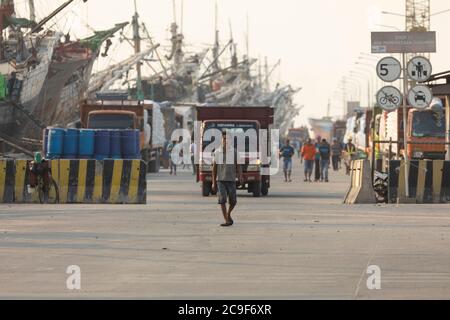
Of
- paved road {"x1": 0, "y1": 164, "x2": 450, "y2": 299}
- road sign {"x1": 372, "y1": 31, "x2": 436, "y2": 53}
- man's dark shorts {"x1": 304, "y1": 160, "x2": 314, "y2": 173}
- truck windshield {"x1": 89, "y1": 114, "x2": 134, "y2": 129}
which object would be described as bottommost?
paved road {"x1": 0, "y1": 164, "x2": 450, "y2": 299}

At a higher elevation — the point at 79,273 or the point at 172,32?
the point at 172,32

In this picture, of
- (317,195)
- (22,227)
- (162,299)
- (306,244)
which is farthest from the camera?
(317,195)

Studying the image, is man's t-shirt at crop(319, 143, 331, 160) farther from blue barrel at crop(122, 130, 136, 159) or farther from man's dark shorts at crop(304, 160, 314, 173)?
blue barrel at crop(122, 130, 136, 159)

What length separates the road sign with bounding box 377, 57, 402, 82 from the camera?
31.4 metres

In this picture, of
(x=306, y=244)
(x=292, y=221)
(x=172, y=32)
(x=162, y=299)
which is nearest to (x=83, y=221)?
(x=292, y=221)

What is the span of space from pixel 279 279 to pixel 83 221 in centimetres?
1045

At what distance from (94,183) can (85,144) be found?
3488mm

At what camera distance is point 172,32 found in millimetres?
155625

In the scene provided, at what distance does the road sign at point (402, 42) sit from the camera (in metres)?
33.1

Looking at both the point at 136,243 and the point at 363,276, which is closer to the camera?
the point at 363,276

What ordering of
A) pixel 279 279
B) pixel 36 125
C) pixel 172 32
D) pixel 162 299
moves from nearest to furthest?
1. pixel 162 299
2. pixel 279 279
3. pixel 36 125
4. pixel 172 32

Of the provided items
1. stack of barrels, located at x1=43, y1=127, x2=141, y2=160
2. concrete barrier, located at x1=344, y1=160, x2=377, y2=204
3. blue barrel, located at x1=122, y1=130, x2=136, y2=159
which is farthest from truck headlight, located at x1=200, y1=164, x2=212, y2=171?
concrete barrier, located at x1=344, y1=160, x2=377, y2=204

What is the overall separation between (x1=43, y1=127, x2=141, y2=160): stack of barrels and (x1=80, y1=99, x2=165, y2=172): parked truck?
1618 cm
